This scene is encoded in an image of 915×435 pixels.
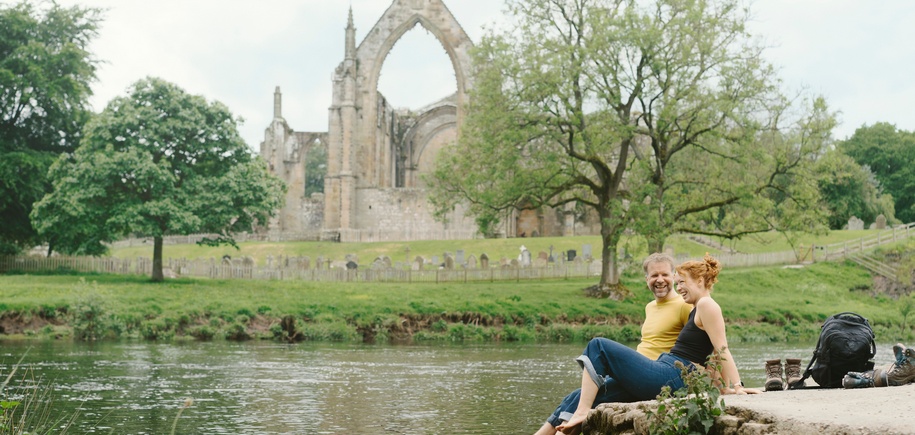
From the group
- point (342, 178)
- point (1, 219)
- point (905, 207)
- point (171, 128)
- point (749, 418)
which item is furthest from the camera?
point (905, 207)

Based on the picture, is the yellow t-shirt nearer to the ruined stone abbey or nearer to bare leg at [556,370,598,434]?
bare leg at [556,370,598,434]

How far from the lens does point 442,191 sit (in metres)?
36.1

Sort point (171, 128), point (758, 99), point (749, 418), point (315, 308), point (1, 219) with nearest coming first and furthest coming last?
point (749, 418)
point (315, 308)
point (758, 99)
point (171, 128)
point (1, 219)

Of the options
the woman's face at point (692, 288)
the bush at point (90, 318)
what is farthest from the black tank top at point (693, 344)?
the bush at point (90, 318)

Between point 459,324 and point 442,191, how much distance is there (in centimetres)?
803

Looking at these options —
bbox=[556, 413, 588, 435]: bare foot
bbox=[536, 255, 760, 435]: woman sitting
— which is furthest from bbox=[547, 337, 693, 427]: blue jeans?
bbox=[556, 413, 588, 435]: bare foot

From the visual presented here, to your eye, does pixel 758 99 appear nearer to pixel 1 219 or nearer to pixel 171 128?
pixel 171 128

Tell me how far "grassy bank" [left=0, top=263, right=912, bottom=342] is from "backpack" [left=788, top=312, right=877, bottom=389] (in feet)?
68.7

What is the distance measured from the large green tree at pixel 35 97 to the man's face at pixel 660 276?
3598 cm

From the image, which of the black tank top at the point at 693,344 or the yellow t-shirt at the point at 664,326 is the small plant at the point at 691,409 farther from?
the yellow t-shirt at the point at 664,326

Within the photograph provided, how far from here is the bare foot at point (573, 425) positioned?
717cm

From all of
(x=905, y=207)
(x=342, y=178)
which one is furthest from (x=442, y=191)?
(x=905, y=207)

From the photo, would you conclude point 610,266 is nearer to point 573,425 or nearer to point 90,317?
point 90,317

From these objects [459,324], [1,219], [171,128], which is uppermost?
[171,128]
